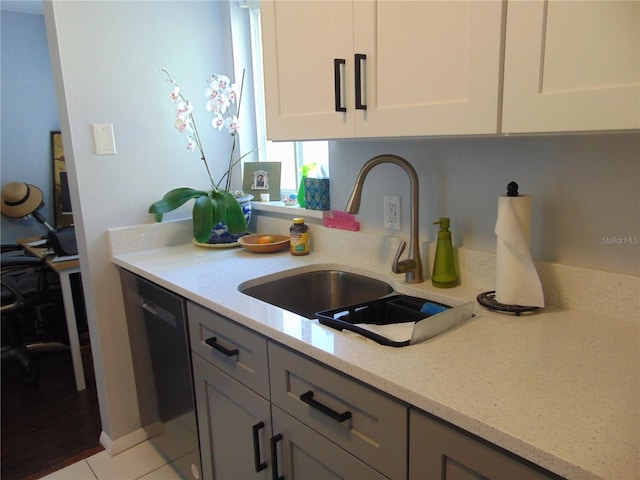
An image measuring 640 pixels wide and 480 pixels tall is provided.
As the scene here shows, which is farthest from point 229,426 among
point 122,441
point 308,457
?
point 122,441

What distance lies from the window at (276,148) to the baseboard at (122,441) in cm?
129

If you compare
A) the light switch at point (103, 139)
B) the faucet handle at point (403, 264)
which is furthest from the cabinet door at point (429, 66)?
the light switch at point (103, 139)

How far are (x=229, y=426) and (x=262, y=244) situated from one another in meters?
0.72

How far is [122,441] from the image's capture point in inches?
81.5

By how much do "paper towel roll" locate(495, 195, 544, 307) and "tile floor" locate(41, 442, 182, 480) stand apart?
5.08ft

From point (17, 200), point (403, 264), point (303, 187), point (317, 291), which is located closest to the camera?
point (403, 264)

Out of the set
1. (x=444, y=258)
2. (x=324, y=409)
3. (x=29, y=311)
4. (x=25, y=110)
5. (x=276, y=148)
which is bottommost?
(x=29, y=311)

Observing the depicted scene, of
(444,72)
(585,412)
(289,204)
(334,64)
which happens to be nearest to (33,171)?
(289,204)

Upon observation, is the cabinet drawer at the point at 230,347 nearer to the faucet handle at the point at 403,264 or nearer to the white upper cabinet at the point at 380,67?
the faucet handle at the point at 403,264

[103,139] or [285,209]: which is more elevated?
[103,139]

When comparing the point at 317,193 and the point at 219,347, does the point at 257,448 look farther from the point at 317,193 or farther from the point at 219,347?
the point at 317,193

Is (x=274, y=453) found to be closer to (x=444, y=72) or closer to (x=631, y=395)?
(x=631, y=395)

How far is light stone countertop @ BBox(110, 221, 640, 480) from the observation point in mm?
674

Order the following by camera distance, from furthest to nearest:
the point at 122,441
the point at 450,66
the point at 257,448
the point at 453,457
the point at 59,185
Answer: the point at 59,185
the point at 122,441
the point at 257,448
the point at 450,66
the point at 453,457
